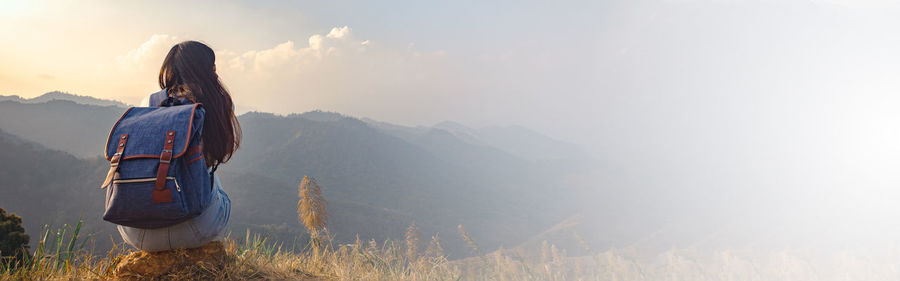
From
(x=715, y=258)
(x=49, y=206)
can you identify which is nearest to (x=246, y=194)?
(x=49, y=206)

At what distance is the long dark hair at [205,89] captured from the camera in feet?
10.1

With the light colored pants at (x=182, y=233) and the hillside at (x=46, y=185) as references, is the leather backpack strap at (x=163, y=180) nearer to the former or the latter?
the light colored pants at (x=182, y=233)

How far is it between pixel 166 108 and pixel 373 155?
509ft

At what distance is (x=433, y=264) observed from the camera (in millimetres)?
6078

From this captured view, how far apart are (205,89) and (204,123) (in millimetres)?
237

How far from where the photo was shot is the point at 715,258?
14150cm

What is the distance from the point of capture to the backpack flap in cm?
258

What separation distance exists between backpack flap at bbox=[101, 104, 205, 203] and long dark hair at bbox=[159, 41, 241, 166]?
0.27 metres

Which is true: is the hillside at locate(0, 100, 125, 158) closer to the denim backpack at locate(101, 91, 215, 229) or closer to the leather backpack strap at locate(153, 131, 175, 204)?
the denim backpack at locate(101, 91, 215, 229)

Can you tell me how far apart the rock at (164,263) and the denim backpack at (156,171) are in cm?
57

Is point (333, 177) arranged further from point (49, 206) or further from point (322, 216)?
point (322, 216)

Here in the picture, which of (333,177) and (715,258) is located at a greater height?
(333,177)

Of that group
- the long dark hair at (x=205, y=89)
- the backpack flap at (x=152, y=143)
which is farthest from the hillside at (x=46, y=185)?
the backpack flap at (x=152, y=143)

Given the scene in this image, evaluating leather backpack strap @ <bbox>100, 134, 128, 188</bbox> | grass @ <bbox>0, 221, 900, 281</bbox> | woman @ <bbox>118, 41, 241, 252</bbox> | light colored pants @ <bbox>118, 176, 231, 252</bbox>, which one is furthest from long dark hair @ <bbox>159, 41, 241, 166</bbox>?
grass @ <bbox>0, 221, 900, 281</bbox>
